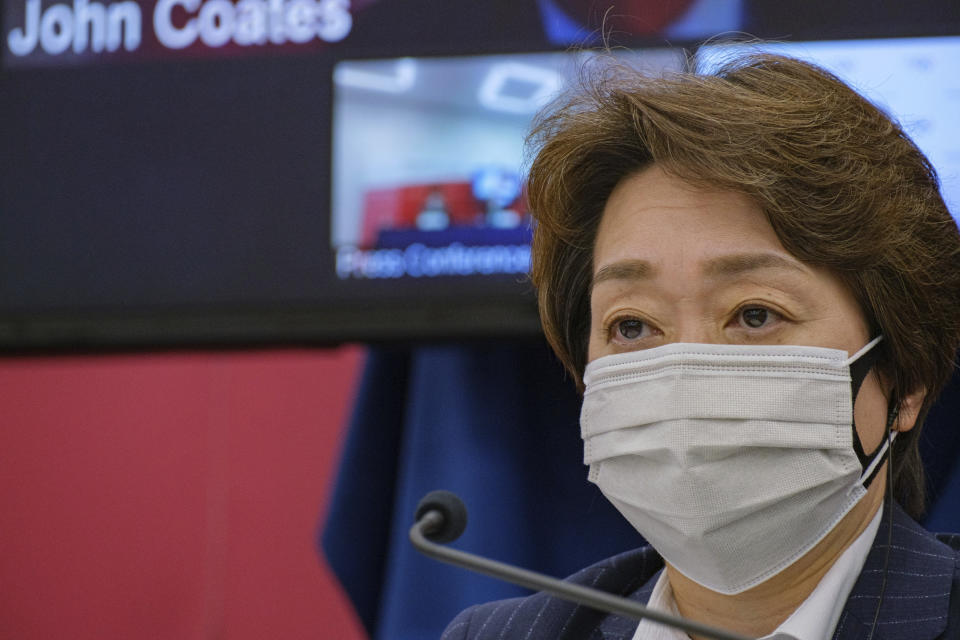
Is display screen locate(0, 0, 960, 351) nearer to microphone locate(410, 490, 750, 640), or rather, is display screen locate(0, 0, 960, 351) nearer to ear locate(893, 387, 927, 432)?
ear locate(893, 387, 927, 432)

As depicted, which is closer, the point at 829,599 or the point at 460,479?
the point at 829,599

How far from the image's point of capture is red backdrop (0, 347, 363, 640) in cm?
266

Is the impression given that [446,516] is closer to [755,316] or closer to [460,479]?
[755,316]

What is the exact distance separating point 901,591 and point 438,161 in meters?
0.79

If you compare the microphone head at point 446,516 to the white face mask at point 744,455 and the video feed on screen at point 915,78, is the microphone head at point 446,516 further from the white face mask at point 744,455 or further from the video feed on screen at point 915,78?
the video feed on screen at point 915,78

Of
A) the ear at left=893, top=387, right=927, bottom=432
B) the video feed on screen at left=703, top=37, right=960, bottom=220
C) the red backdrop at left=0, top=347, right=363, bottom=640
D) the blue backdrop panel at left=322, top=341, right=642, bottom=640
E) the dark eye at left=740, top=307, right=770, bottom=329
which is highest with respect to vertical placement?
the video feed on screen at left=703, top=37, right=960, bottom=220

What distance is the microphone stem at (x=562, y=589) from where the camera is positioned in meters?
0.94

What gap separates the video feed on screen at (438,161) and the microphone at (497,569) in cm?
62

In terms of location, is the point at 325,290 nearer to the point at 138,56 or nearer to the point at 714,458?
the point at 138,56

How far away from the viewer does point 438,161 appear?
66.4 inches

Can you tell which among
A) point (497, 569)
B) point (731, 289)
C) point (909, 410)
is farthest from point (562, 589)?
point (909, 410)

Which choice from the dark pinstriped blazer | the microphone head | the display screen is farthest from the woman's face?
the display screen

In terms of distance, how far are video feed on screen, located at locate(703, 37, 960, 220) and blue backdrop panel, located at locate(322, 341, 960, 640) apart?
0.50 metres

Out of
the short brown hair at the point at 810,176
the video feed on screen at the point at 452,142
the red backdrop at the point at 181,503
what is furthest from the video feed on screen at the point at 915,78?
the red backdrop at the point at 181,503
